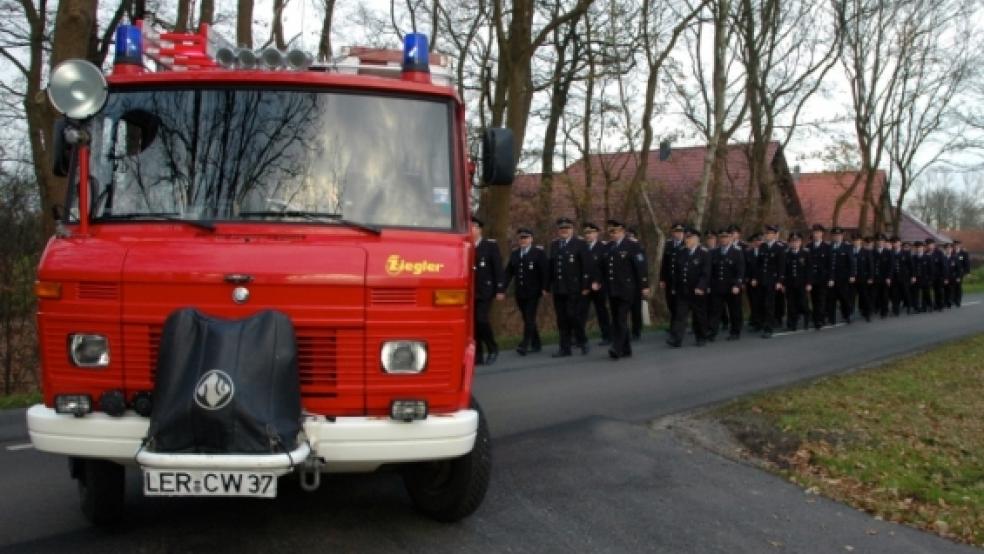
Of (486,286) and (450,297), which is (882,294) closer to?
(486,286)

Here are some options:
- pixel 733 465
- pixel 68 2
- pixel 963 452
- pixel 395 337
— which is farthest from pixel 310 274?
pixel 68 2

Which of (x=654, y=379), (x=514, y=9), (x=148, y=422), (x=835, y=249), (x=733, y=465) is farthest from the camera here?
(x=835, y=249)

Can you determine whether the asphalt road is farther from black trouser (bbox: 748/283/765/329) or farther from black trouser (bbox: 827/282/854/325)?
black trouser (bbox: 827/282/854/325)

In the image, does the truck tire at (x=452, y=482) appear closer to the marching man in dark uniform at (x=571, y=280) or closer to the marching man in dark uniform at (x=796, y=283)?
the marching man in dark uniform at (x=571, y=280)

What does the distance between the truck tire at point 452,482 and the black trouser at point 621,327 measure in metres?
7.41

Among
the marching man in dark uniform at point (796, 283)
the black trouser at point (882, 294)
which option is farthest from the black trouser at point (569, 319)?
the black trouser at point (882, 294)

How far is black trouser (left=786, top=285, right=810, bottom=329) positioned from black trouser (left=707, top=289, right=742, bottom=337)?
2035 millimetres

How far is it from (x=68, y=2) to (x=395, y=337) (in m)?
9.43

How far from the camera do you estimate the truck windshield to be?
15.4 ft

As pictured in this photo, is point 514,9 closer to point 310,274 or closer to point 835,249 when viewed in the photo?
point 835,249

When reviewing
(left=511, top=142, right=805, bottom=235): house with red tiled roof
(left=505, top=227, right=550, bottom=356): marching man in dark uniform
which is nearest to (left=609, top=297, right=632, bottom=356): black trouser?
(left=505, top=227, right=550, bottom=356): marching man in dark uniform

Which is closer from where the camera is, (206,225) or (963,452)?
(206,225)

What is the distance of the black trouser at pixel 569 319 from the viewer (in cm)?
1321

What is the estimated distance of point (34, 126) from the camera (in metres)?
14.0
